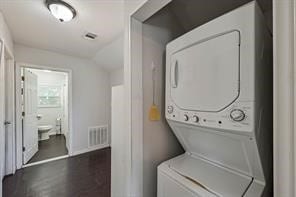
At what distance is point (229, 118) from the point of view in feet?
2.33

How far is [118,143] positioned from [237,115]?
46.9 inches

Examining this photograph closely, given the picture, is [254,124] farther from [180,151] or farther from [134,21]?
[134,21]

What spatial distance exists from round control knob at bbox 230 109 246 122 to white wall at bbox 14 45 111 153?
3.38 metres

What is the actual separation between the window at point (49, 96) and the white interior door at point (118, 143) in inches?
183

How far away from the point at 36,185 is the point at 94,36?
240 centimetres

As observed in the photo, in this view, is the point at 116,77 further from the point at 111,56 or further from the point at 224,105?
the point at 224,105

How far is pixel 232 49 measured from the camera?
70 cm

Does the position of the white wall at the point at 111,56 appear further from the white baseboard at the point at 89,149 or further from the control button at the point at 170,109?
the white baseboard at the point at 89,149

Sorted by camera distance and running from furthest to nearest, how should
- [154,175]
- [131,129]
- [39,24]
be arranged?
[39,24]
[154,175]
[131,129]

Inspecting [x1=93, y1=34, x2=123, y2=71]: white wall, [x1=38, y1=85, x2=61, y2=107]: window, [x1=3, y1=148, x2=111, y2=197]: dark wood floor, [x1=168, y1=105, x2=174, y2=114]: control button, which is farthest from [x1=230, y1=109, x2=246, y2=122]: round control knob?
[x1=38, y1=85, x2=61, y2=107]: window

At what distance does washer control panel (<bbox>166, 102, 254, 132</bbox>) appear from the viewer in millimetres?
653

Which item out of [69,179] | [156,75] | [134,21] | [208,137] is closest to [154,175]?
[208,137]

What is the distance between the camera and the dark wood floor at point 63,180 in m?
2.03

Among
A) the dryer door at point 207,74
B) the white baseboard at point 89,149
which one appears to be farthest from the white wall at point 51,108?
the dryer door at point 207,74
